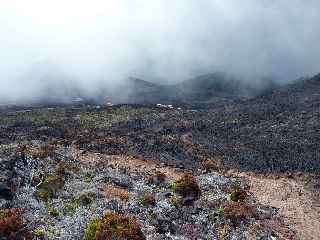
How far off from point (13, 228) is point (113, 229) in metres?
5.08

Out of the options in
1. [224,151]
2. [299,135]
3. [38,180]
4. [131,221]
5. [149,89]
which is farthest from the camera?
[149,89]

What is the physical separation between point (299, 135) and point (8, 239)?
141 feet

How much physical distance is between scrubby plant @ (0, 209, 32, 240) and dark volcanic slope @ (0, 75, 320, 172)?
22.5m

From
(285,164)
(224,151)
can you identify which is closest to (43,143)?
(224,151)

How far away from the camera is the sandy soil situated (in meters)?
36.1

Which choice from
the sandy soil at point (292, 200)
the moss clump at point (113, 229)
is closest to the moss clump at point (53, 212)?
the moss clump at point (113, 229)

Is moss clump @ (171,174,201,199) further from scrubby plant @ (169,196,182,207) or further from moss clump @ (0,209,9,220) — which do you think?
moss clump @ (0,209,9,220)

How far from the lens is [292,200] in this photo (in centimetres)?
4159

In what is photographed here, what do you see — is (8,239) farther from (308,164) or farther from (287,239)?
(308,164)

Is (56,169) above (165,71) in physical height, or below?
below

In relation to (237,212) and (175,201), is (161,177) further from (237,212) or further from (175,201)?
(237,212)

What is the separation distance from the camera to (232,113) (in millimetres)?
82312

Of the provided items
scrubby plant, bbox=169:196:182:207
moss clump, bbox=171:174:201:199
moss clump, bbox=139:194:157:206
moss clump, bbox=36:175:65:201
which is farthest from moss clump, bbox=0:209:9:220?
moss clump, bbox=171:174:201:199

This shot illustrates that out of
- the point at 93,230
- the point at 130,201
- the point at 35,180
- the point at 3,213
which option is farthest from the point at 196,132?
the point at 93,230
